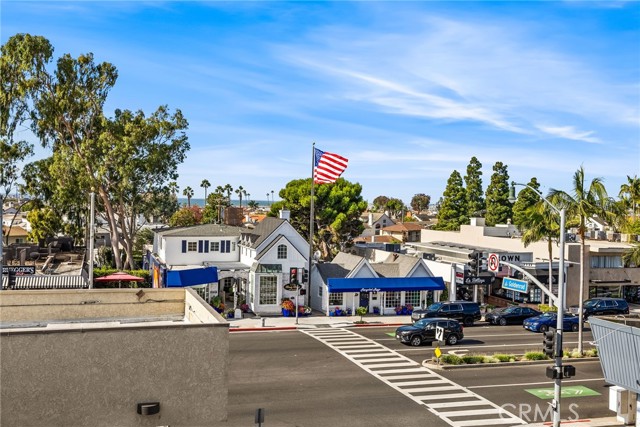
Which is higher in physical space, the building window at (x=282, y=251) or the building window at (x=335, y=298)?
the building window at (x=282, y=251)

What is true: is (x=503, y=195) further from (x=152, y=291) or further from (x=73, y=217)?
(x=152, y=291)

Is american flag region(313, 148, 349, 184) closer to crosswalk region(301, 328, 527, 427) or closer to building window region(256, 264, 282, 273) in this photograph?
building window region(256, 264, 282, 273)

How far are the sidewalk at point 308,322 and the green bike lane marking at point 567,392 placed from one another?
16.9 m

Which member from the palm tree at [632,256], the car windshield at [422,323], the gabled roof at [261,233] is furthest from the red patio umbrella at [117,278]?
the palm tree at [632,256]

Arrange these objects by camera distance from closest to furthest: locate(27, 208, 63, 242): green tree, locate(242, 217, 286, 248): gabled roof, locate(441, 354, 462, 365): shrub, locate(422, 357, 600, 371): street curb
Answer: locate(422, 357, 600, 371): street curb → locate(441, 354, 462, 365): shrub → locate(242, 217, 286, 248): gabled roof → locate(27, 208, 63, 242): green tree

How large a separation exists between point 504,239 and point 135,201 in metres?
36.8

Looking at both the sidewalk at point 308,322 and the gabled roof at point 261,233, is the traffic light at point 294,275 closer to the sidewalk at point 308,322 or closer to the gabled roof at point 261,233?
the sidewalk at point 308,322

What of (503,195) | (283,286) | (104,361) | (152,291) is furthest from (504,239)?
(104,361)

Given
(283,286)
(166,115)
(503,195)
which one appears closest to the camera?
(283,286)

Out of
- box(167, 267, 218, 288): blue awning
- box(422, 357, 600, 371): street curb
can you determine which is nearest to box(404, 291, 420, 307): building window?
box(167, 267, 218, 288): blue awning

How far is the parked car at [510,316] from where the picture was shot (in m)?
42.9

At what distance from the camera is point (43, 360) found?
Answer: 37.6 ft

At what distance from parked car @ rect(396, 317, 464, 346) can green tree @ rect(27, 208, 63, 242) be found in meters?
62.7

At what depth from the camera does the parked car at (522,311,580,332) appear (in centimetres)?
3975
